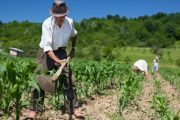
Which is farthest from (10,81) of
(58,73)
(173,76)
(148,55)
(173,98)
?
(148,55)

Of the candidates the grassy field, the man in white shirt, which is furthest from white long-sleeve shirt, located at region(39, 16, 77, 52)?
the grassy field

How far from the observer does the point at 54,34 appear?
607cm

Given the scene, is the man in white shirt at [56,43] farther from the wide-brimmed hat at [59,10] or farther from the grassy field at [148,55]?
the grassy field at [148,55]

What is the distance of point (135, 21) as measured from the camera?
370 feet

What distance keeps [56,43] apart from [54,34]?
174 mm

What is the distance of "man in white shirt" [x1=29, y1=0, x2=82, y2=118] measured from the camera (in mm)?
5914

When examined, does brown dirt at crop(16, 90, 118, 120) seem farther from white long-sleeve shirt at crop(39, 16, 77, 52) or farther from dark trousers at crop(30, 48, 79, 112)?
white long-sleeve shirt at crop(39, 16, 77, 52)

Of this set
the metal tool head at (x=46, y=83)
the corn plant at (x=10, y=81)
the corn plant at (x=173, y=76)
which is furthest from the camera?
the corn plant at (x=173, y=76)

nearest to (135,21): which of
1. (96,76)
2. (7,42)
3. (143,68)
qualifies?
(7,42)

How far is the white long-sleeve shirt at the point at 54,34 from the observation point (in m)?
5.98

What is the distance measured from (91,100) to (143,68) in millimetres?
14528

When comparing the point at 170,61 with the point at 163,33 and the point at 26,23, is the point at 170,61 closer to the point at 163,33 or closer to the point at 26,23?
the point at 163,33

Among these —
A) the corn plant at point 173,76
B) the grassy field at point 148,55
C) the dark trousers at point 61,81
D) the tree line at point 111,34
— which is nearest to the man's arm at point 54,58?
the dark trousers at point 61,81

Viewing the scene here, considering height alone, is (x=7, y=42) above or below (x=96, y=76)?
above
